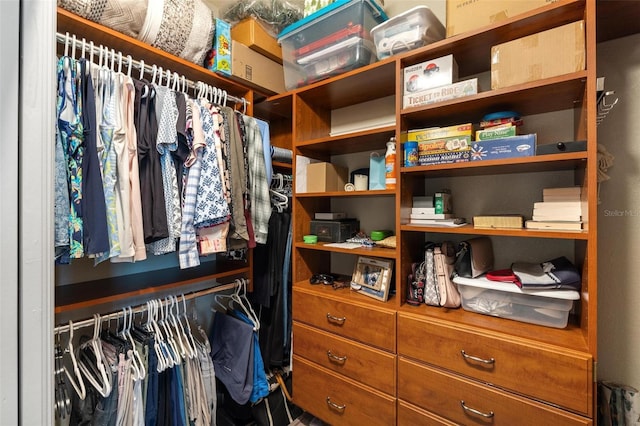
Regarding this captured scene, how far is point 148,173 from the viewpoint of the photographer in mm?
1157

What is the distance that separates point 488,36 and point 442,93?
0.25 metres

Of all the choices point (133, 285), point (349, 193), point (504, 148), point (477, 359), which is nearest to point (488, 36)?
point (504, 148)

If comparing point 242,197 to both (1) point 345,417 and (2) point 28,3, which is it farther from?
(1) point 345,417

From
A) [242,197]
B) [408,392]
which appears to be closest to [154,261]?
[242,197]

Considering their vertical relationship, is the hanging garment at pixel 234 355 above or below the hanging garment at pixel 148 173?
below

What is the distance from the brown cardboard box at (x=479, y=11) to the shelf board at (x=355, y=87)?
27cm

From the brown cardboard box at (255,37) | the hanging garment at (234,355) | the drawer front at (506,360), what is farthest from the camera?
the brown cardboard box at (255,37)

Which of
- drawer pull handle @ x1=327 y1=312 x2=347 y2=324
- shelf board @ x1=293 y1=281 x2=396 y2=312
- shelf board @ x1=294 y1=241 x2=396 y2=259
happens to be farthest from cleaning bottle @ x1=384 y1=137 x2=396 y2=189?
drawer pull handle @ x1=327 y1=312 x2=347 y2=324

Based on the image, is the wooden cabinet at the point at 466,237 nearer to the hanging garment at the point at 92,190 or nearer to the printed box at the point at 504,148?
the printed box at the point at 504,148

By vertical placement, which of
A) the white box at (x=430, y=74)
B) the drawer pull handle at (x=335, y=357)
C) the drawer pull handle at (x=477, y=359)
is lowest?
the drawer pull handle at (x=335, y=357)

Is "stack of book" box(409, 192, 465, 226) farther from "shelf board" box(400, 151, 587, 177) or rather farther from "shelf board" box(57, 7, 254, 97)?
"shelf board" box(57, 7, 254, 97)

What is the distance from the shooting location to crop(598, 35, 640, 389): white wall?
1131 mm

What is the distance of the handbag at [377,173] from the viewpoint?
149 cm

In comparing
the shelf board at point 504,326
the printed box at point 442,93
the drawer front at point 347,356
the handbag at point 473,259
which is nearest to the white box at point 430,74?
the printed box at point 442,93
